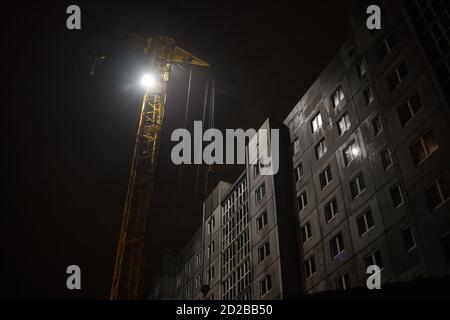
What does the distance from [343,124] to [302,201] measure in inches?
317

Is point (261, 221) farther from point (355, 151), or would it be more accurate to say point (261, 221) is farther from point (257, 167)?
point (355, 151)

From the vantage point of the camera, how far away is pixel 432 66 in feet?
88.6

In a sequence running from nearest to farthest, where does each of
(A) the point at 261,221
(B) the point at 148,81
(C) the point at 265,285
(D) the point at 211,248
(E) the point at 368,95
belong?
(E) the point at 368,95 < (C) the point at 265,285 < (A) the point at 261,221 < (B) the point at 148,81 < (D) the point at 211,248

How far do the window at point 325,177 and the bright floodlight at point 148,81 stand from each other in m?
20.9

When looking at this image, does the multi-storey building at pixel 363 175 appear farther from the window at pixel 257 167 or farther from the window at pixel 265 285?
the window at pixel 257 167

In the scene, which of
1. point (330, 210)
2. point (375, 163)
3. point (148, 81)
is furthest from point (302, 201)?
point (148, 81)

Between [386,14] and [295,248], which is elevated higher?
[386,14]

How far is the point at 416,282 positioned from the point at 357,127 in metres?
22.1

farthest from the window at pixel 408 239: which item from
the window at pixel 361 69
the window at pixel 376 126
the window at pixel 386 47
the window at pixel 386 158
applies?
the window at pixel 361 69

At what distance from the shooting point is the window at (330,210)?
34.8 m

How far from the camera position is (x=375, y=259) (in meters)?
28.8

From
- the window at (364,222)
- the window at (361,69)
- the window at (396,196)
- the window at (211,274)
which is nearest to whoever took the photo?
the window at (396,196)
